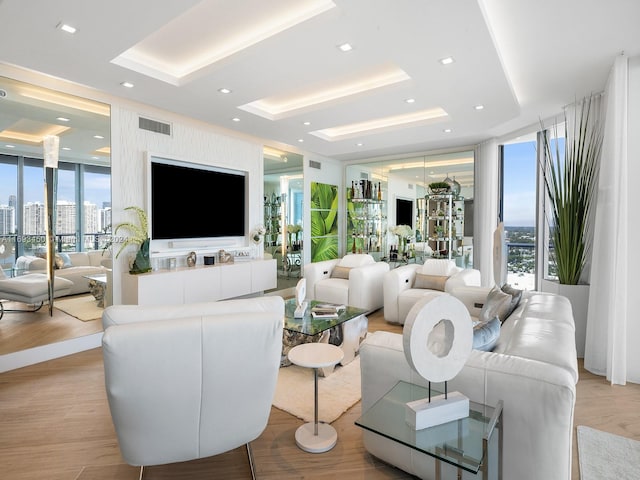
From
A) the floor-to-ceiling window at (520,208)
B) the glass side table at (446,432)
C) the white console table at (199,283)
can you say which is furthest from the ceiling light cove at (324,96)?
the glass side table at (446,432)

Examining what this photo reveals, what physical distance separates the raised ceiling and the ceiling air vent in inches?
16.2

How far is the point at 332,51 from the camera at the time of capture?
270cm

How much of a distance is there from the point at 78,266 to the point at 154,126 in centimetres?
182

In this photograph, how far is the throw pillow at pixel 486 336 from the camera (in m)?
1.82

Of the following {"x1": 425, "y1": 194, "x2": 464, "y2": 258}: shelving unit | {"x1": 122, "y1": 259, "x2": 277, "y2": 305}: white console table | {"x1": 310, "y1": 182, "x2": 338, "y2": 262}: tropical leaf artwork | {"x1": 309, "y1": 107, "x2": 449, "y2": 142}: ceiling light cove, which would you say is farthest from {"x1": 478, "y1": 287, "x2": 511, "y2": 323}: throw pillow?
{"x1": 310, "y1": 182, "x2": 338, "y2": 262}: tropical leaf artwork

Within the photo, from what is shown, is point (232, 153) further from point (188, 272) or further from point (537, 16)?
point (537, 16)

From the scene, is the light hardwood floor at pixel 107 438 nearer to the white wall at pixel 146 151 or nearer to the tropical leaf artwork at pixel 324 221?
the white wall at pixel 146 151

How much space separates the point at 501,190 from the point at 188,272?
4774mm

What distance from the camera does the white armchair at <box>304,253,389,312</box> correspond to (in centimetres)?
473

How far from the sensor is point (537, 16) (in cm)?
240

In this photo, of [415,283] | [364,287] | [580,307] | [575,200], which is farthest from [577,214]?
[364,287]

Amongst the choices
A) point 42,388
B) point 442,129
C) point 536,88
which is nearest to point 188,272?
point 42,388

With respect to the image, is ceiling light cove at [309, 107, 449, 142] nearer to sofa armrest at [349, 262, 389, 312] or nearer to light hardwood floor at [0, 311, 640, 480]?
sofa armrest at [349, 262, 389, 312]

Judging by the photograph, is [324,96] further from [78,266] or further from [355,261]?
[78,266]
